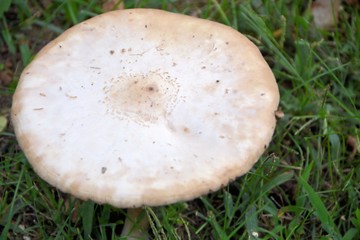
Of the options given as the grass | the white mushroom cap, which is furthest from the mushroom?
the grass

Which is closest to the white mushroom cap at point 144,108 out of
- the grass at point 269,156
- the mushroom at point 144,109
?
the mushroom at point 144,109

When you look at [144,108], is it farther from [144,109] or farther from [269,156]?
[269,156]

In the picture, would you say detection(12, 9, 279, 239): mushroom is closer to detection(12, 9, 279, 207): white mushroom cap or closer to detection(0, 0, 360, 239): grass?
detection(12, 9, 279, 207): white mushroom cap

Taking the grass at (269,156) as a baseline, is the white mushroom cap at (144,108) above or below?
above

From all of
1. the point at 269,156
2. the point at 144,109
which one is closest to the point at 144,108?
the point at 144,109

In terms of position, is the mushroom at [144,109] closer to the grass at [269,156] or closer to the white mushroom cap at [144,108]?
the white mushroom cap at [144,108]

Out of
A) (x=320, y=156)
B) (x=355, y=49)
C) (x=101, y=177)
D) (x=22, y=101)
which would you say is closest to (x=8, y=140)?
(x=22, y=101)

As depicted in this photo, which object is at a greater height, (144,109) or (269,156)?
(144,109)

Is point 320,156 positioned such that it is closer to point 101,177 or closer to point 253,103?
point 253,103
